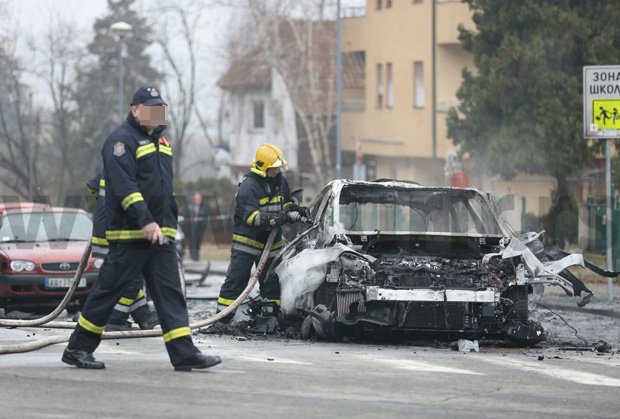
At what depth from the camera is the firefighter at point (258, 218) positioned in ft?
44.0

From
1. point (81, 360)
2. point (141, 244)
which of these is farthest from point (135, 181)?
point (81, 360)

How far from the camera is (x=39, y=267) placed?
16.2 m

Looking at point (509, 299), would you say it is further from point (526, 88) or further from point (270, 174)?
point (526, 88)

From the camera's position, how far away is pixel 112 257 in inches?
364

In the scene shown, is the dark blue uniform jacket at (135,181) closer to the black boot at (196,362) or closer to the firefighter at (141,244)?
the firefighter at (141,244)

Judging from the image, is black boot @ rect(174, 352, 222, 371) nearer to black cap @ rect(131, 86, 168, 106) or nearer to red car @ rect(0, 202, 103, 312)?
black cap @ rect(131, 86, 168, 106)

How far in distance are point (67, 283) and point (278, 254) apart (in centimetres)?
361

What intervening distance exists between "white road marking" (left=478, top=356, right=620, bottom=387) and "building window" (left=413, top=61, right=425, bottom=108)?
117ft

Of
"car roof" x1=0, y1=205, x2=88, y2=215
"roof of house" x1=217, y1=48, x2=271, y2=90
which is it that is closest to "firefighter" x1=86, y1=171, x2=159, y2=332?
"car roof" x1=0, y1=205, x2=88, y2=215

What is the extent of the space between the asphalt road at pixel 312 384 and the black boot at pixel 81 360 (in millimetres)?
93

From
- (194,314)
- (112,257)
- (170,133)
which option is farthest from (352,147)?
(112,257)

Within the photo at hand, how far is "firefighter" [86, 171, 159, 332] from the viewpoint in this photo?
12.9 metres

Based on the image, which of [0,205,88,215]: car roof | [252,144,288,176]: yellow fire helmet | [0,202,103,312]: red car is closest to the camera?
[252,144,288,176]: yellow fire helmet

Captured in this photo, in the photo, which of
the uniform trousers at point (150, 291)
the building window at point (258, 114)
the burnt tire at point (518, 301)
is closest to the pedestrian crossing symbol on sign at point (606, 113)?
the burnt tire at point (518, 301)
